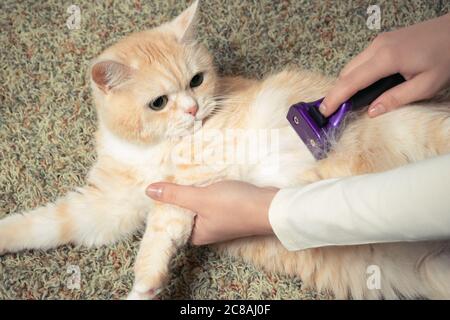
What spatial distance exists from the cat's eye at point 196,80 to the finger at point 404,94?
43 centimetres

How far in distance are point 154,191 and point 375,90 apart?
0.58m

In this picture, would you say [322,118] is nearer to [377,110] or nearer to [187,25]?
[377,110]

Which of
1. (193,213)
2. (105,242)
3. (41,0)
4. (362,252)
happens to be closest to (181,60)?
(193,213)

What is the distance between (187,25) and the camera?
1.14m

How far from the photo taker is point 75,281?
1.17 m

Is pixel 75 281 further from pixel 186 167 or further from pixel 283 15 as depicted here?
pixel 283 15

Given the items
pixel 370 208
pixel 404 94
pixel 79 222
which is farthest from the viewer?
pixel 79 222

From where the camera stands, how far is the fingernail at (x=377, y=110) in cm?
110

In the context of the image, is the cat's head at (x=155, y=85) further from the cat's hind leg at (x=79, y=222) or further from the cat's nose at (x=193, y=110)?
the cat's hind leg at (x=79, y=222)

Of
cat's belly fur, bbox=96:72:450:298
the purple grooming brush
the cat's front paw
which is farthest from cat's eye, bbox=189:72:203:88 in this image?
the cat's front paw

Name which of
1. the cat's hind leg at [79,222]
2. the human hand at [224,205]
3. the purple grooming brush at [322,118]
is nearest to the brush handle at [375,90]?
the purple grooming brush at [322,118]

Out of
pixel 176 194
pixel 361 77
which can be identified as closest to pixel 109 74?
pixel 176 194

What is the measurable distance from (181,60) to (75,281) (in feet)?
2.06

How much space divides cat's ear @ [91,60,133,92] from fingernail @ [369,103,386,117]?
590 millimetres
